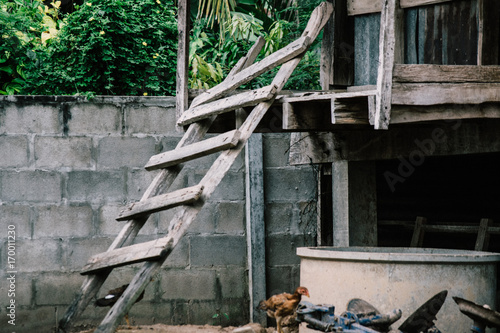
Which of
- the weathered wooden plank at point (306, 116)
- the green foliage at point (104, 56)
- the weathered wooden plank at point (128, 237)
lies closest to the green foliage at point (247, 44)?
the green foliage at point (104, 56)

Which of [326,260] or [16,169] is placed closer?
[326,260]

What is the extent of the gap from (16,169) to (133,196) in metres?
1.09

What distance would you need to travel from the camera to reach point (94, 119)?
641cm

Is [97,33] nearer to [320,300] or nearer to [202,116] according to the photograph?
[202,116]

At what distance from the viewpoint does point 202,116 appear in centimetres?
497

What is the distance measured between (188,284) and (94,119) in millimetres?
1797

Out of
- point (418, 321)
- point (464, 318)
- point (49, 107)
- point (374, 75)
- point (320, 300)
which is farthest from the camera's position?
point (49, 107)

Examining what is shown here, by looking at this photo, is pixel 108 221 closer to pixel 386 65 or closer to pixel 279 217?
pixel 279 217

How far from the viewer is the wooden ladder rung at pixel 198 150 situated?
4.29 m

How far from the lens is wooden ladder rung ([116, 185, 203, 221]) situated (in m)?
4.06

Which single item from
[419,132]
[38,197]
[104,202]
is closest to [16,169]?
[38,197]

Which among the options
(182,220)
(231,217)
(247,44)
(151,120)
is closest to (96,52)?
(151,120)


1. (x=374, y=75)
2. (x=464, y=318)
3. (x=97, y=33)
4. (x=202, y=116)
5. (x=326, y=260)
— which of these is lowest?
(x=464, y=318)

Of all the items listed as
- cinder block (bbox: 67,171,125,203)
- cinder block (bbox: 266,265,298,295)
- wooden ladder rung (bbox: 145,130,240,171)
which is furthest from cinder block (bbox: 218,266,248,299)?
wooden ladder rung (bbox: 145,130,240,171)
